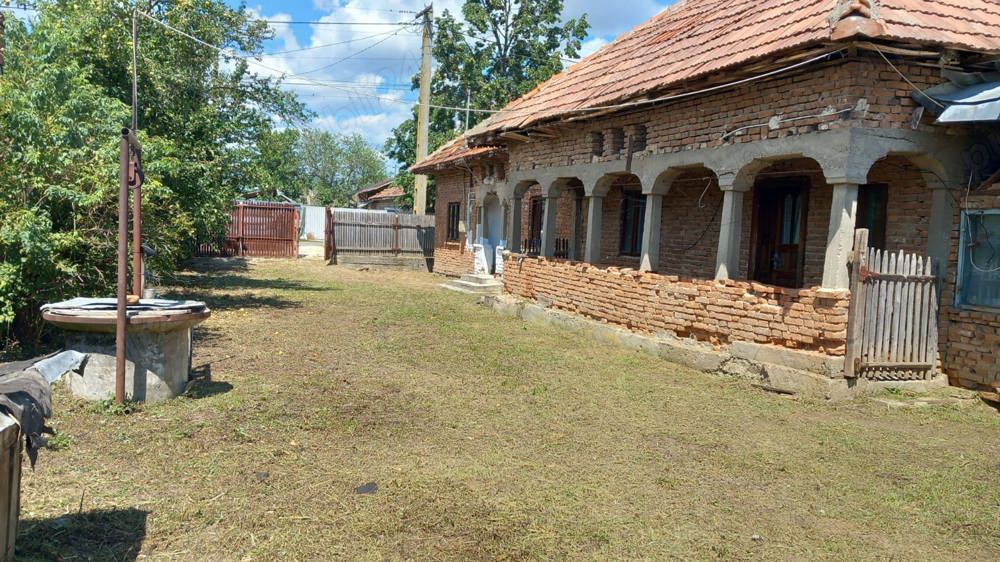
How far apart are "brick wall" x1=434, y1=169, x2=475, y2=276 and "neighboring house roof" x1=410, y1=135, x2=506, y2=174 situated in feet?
1.78

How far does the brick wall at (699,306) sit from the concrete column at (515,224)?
1955mm

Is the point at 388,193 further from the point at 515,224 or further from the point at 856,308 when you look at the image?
the point at 856,308

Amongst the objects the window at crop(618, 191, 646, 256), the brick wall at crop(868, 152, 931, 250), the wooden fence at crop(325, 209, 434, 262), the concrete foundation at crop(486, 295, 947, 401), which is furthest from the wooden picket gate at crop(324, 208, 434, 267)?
the brick wall at crop(868, 152, 931, 250)

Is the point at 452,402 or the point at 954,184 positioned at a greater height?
the point at 954,184

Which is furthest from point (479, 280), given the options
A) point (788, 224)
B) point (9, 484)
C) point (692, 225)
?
point (9, 484)

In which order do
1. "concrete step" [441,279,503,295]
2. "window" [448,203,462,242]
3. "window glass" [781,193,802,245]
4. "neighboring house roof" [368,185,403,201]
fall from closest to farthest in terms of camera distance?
"window glass" [781,193,802,245], "concrete step" [441,279,503,295], "window" [448,203,462,242], "neighboring house roof" [368,185,403,201]

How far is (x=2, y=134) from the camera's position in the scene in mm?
7246

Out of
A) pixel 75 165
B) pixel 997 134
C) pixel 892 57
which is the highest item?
pixel 892 57

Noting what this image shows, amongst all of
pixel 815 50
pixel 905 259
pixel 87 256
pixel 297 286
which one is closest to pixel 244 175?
pixel 297 286

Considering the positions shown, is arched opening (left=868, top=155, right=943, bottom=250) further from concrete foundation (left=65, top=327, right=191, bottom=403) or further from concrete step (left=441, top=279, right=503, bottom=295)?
concrete step (left=441, top=279, right=503, bottom=295)

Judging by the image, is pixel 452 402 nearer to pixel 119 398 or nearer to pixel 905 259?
Result: pixel 119 398

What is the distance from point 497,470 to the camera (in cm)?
506

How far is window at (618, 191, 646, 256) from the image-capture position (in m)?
14.2

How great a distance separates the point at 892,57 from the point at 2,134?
30.2 feet
